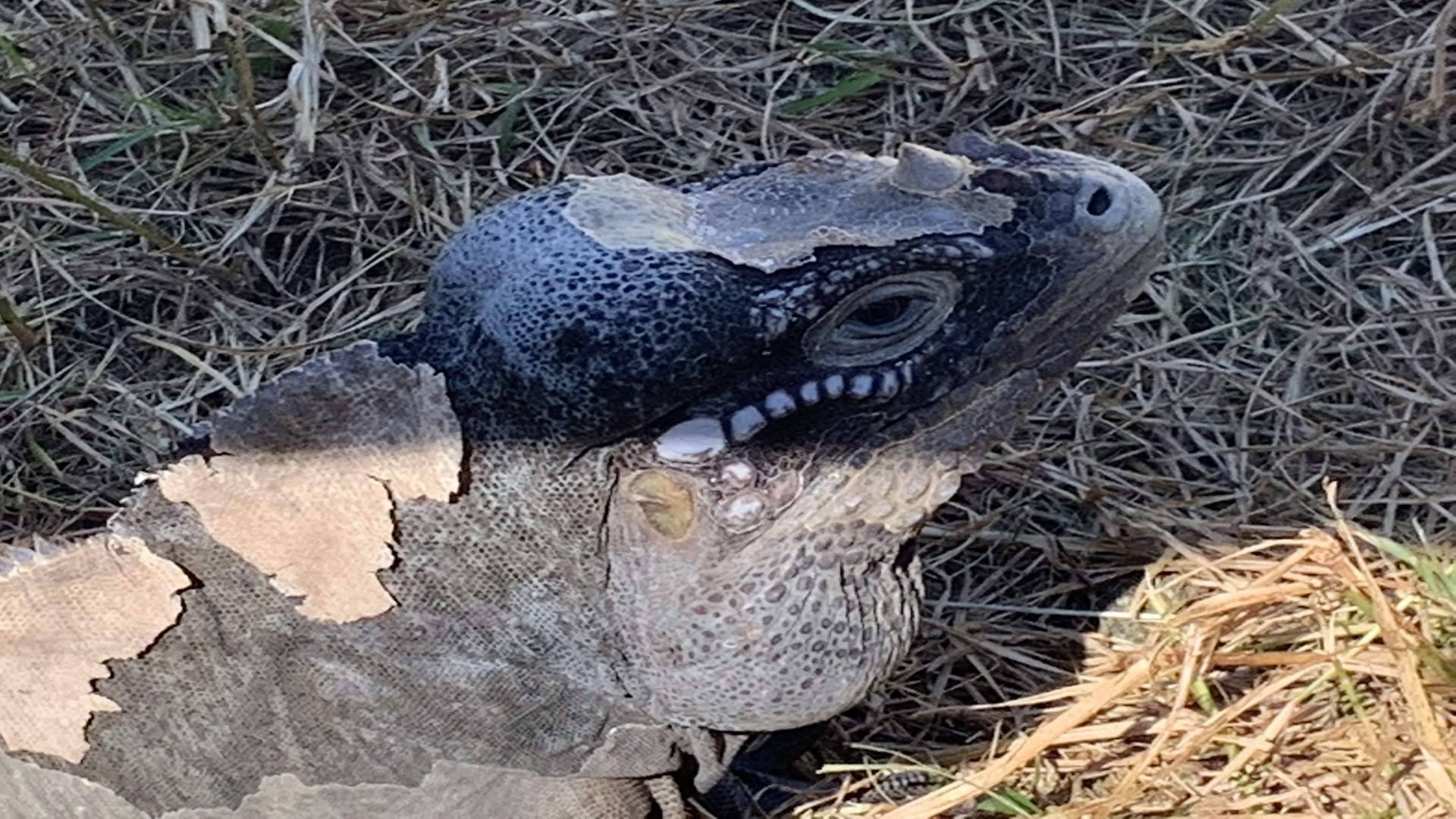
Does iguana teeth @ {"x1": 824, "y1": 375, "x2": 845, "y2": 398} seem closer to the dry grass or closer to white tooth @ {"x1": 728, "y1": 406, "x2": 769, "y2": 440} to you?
white tooth @ {"x1": 728, "y1": 406, "x2": 769, "y2": 440}

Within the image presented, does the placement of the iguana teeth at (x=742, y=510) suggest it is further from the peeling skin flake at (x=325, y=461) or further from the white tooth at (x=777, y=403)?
the peeling skin flake at (x=325, y=461)

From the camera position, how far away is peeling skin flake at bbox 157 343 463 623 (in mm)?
2342

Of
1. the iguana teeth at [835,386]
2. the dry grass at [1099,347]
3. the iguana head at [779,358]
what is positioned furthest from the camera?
the dry grass at [1099,347]

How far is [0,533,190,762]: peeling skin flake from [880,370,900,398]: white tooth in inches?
35.0

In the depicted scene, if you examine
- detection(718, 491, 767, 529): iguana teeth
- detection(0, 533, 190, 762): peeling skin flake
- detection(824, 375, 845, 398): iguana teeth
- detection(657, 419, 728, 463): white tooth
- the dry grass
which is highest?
detection(824, 375, 845, 398): iguana teeth

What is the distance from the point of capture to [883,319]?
95.7 inches

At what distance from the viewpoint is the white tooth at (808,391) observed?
2391mm

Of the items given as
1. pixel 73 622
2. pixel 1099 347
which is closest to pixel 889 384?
pixel 73 622

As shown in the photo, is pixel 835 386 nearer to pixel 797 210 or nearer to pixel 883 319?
pixel 883 319

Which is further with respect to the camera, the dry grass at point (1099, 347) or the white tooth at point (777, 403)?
the dry grass at point (1099, 347)

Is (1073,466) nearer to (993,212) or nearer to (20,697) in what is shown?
(993,212)

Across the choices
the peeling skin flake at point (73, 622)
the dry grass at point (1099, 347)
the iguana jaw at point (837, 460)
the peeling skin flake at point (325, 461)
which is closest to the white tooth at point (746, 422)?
the iguana jaw at point (837, 460)

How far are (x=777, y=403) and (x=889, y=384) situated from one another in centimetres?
15

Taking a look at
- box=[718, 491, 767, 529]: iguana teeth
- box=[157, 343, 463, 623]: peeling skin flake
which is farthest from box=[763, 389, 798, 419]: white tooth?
box=[157, 343, 463, 623]: peeling skin flake
